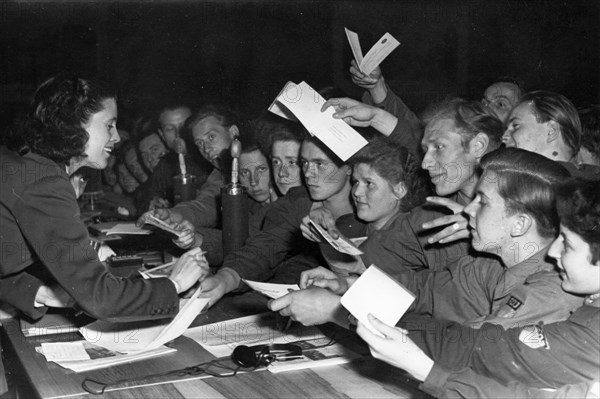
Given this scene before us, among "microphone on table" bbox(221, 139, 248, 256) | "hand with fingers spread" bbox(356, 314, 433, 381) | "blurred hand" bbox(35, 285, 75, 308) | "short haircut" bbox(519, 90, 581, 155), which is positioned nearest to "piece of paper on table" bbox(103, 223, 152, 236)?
"microphone on table" bbox(221, 139, 248, 256)

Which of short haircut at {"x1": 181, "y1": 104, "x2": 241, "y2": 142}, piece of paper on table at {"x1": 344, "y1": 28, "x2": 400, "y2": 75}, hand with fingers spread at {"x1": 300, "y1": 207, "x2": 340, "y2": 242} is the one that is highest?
piece of paper on table at {"x1": 344, "y1": 28, "x2": 400, "y2": 75}

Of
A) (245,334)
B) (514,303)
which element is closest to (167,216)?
(245,334)

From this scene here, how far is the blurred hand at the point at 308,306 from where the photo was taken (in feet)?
6.41

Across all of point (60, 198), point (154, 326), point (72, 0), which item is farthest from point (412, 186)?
point (72, 0)

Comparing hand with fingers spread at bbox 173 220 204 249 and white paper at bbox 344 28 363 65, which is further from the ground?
white paper at bbox 344 28 363 65

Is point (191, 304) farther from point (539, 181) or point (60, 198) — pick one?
point (539, 181)

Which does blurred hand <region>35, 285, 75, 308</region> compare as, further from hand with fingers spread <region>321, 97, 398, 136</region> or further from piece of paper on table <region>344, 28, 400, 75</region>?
piece of paper on table <region>344, 28, 400, 75</region>

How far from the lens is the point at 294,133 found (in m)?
3.45

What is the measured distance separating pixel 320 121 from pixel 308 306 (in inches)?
41.6

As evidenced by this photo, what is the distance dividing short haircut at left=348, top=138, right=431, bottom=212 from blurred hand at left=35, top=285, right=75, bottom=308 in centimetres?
130

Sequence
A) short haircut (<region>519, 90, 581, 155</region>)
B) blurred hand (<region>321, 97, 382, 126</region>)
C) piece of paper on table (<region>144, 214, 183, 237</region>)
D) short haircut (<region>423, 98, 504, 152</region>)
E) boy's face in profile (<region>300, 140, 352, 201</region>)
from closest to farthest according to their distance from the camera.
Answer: short haircut (<region>519, 90, 581, 155</region>) < short haircut (<region>423, 98, 504, 152</region>) < blurred hand (<region>321, 97, 382, 126</region>) < piece of paper on table (<region>144, 214, 183, 237</region>) < boy's face in profile (<region>300, 140, 352, 201</region>)

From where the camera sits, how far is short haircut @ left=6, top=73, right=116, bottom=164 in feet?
7.26

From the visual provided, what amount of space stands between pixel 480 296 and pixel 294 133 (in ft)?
5.11

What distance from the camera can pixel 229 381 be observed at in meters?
Result: 1.75
